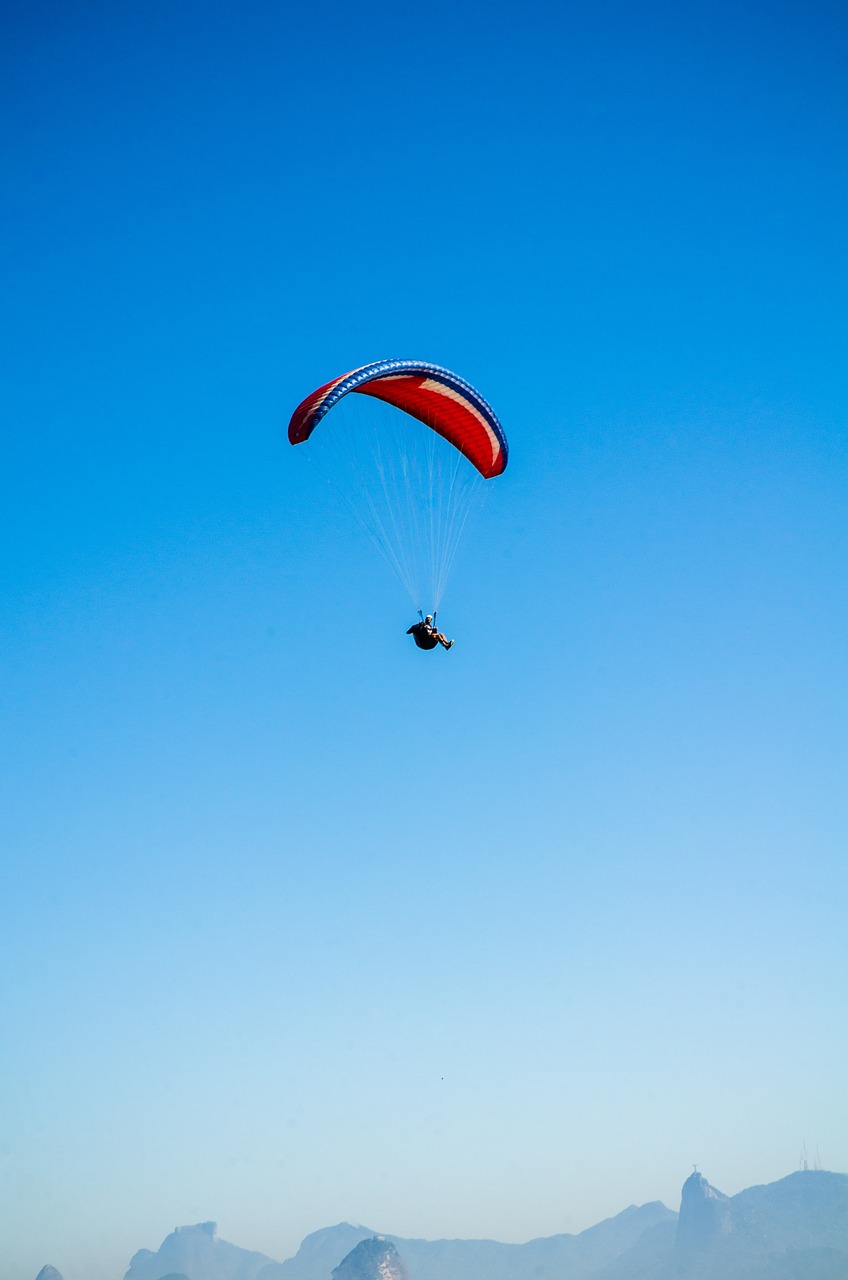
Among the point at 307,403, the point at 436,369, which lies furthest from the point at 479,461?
the point at 307,403

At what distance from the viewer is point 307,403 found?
28391 mm

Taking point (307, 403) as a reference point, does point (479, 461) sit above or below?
above

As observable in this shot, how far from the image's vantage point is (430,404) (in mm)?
33125

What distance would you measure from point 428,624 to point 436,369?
7.57m

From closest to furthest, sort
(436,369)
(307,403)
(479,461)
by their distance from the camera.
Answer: (307,403) < (436,369) < (479,461)

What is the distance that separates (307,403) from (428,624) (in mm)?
7895

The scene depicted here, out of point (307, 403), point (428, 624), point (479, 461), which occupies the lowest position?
point (428, 624)

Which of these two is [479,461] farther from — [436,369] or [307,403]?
[307,403]

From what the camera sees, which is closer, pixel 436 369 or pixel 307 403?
pixel 307 403

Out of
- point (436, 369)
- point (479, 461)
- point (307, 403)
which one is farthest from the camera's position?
point (479, 461)

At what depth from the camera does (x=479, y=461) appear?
34656 millimetres

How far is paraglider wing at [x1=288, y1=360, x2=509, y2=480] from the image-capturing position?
28.4m

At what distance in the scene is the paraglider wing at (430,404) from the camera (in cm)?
2839

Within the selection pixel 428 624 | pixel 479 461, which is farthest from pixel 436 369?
pixel 428 624
